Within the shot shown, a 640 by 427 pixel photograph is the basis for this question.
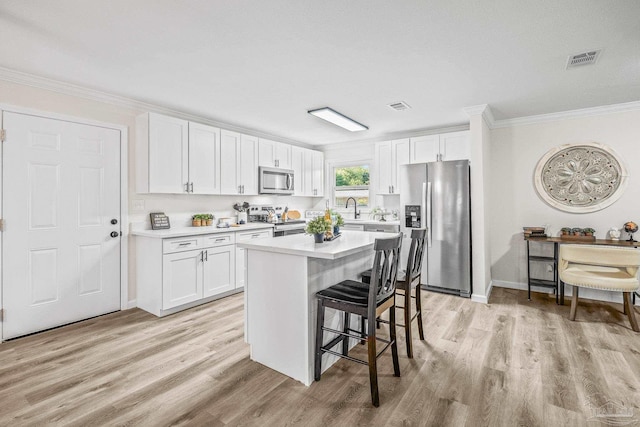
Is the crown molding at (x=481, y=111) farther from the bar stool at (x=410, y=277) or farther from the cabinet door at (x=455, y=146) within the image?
the bar stool at (x=410, y=277)

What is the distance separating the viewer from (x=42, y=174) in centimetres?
315

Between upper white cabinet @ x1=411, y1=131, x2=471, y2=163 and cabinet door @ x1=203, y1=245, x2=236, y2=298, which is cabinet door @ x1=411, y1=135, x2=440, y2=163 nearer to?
upper white cabinet @ x1=411, y1=131, x2=471, y2=163

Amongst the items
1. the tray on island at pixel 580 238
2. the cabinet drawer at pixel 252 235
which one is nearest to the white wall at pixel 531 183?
the tray on island at pixel 580 238

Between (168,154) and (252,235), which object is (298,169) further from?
(168,154)

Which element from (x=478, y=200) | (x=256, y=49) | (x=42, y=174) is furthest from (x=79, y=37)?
(x=478, y=200)

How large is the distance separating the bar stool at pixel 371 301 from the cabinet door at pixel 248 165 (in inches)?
118

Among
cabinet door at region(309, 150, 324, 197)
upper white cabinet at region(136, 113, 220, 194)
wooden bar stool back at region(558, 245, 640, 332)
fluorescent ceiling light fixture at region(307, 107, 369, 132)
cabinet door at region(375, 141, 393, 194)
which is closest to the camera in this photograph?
wooden bar stool back at region(558, 245, 640, 332)

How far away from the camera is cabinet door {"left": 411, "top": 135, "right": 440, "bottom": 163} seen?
4.94 metres

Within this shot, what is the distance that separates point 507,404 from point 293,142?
5.39 m

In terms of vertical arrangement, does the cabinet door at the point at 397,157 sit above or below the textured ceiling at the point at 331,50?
below

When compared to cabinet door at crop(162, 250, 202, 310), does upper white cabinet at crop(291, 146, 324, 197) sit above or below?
above

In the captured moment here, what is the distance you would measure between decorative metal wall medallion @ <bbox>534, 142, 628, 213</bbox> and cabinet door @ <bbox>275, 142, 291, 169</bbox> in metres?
3.95

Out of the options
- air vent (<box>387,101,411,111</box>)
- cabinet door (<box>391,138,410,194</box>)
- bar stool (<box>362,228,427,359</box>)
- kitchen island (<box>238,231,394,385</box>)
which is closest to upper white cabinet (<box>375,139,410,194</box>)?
cabinet door (<box>391,138,410,194</box>)

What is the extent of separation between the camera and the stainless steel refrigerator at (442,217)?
14.1 feet
